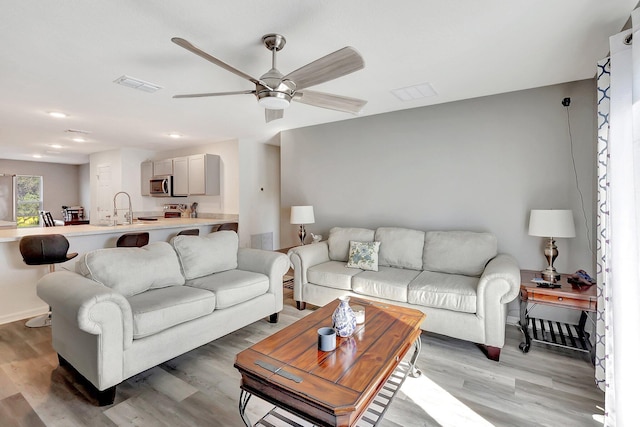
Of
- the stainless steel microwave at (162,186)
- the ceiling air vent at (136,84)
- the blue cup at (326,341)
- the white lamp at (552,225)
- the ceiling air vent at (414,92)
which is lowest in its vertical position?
the blue cup at (326,341)

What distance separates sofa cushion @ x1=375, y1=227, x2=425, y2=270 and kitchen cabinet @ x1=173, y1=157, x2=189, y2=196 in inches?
161

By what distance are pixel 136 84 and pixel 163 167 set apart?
3576 millimetres

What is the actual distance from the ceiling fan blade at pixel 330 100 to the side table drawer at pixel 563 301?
2171 millimetres

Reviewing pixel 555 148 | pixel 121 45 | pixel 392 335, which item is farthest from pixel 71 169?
pixel 555 148

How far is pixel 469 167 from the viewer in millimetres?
3502

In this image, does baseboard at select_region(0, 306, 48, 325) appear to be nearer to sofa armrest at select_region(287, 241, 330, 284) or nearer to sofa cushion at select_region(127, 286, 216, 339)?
sofa cushion at select_region(127, 286, 216, 339)

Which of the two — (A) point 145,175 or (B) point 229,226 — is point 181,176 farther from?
(B) point 229,226

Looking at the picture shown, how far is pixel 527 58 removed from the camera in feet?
8.00

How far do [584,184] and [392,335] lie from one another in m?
2.60

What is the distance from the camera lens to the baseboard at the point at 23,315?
318cm

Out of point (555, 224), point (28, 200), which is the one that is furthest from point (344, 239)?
point (28, 200)

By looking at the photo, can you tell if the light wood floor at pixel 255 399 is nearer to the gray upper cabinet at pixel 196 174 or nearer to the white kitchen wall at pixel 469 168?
the white kitchen wall at pixel 469 168

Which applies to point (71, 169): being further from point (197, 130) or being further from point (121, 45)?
point (121, 45)

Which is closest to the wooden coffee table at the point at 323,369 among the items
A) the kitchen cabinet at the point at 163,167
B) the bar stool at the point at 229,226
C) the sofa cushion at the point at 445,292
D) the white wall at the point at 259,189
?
the sofa cushion at the point at 445,292
